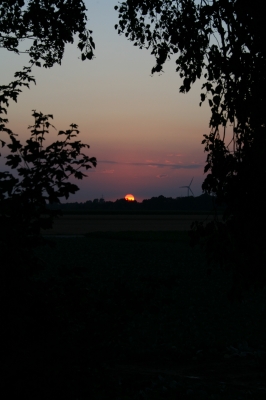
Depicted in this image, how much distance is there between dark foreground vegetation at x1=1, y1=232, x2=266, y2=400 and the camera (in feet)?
13.1

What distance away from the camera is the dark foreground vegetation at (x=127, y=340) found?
4000 millimetres

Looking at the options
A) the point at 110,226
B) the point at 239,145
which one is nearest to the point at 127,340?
the point at 239,145

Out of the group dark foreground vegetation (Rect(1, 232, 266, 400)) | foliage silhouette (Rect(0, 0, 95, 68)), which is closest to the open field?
dark foreground vegetation (Rect(1, 232, 266, 400))

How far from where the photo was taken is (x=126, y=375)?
763 centimetres

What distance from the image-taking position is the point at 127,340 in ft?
30.5

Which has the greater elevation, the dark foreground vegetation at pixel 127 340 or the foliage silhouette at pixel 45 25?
the foliage silhouette at pixel 45 25

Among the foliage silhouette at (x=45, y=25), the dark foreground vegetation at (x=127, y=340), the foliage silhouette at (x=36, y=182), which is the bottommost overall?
the dark foreground vegetation at (x=127, y=340)

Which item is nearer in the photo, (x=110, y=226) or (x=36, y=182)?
(x=36, y=182)

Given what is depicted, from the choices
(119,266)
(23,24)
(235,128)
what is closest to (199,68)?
(235,128)

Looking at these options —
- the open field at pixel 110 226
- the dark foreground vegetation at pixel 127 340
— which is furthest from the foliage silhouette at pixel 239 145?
the open field at pixel 110 226

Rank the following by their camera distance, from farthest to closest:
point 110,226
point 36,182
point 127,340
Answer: point 110,226 < point 127,340 < point 36,182

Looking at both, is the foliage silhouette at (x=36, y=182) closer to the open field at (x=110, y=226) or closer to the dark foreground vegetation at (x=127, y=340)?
the dark foreground vegetation at (x=127, y=340)

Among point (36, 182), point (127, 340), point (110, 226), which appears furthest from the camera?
point (110, 226)

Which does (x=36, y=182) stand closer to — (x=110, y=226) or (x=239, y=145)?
(x=239, y=145)
